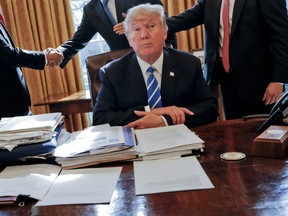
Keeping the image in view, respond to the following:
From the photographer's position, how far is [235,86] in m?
2.07

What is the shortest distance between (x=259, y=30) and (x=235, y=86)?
363mm

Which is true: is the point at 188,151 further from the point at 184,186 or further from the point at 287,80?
the point at 287,80

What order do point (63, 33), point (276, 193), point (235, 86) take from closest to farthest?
point (276, 193) → point (235, 86) → point (63, 33)

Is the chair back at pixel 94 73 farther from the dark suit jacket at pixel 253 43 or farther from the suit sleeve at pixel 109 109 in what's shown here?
the dark suit jacket at pixel 253 43

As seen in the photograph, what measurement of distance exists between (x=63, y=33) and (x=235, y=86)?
6.87 feet

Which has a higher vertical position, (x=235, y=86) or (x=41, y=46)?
(x=41, y=46)

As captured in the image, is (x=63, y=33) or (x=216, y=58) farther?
(x=63, y=33)

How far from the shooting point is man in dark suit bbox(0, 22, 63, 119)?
2111 millimetres

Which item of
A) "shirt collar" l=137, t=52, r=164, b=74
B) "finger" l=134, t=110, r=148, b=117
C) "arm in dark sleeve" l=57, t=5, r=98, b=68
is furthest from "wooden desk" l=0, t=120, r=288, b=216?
"arm in dark sleeve" l=57, t=5, r=98, b=68

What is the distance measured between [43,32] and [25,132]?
2.47m

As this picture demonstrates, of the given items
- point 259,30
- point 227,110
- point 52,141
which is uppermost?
point 259,30

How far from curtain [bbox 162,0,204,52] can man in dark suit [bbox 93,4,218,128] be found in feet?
5.78

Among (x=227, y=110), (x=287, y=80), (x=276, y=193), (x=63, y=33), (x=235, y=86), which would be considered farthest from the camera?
(x=63, y=33)

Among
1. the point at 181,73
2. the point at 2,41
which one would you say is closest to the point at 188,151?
the point at 181,73
